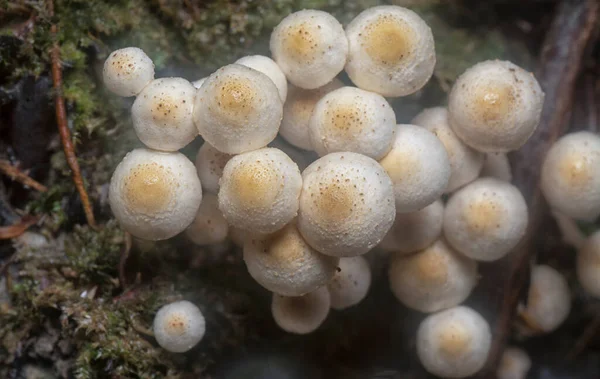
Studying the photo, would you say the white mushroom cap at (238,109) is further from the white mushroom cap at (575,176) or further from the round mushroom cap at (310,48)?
the white mushroom cap at (575,176)

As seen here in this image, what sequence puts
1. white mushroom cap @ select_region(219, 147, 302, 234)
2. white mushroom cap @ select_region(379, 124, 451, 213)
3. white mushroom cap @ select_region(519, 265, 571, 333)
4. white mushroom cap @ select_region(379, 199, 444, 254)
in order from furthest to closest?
white mushroom cap @ select_region(519, 265, 571, 333), white mushroom cap @ select_region(379, 199, 444, 254), white mushroom cap @ select_region(379, 124, 451, 213), white mushroom cap @ select_region(219, 147, 302, 234)

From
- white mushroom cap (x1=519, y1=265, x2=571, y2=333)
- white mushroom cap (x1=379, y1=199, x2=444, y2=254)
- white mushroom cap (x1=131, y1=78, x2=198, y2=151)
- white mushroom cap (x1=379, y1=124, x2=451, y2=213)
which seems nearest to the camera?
white mushroom cap (x1=131, y1=78, x2=198, y2=151)

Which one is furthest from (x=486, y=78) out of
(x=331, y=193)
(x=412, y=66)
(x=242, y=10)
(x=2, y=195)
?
(x=2, y=195)

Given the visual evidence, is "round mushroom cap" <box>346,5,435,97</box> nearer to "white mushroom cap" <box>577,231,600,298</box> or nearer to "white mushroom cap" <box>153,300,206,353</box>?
"white mushroom cap" <box>153,300,206,353</box>

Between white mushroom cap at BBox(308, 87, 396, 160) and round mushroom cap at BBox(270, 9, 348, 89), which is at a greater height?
round mushroom cap at BBox(270, 9, 348, 89)

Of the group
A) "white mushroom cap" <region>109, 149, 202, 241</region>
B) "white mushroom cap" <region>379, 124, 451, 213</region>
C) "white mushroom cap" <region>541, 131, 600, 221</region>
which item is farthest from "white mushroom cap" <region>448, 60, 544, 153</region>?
"white mushroom cap" <region>109, 149, 202, 241</region>

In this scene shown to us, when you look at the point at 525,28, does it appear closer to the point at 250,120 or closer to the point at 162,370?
the point at 250,120
